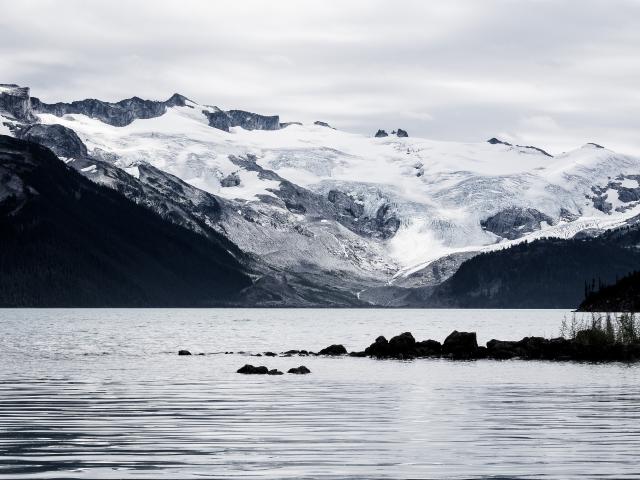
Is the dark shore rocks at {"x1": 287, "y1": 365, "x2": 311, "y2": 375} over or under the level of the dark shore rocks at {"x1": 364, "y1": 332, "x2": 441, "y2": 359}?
under

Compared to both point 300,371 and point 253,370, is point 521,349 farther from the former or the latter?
point 253,370

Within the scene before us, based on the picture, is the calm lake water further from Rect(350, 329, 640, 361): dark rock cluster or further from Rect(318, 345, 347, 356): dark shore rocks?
Rect(318, 345, 347, 356): dark shore rocks

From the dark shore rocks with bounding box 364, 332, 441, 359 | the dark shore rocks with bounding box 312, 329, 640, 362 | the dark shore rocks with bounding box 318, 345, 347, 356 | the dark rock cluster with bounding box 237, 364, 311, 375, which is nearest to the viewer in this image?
the dark rock cluster with bounding box 237, 364, 311, 375

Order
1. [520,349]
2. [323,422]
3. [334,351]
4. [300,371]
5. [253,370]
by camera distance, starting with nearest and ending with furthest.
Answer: [323,422], [253,370], [300,371], [520,349], [334,351]

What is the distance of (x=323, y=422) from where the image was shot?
53656 mm

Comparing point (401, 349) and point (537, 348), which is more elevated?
point (537, 348)

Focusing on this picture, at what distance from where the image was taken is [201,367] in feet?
345

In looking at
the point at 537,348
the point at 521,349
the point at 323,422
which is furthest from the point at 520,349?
the point at 323,422

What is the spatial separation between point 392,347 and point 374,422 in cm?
7113

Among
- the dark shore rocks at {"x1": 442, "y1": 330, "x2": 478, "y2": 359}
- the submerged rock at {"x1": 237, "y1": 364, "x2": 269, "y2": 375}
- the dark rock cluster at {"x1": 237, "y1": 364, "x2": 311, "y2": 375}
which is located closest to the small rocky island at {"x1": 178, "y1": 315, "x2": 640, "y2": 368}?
the dark shore rocks at {"x1": 442, "y1": 330, "x2": 478, "y2": 359}

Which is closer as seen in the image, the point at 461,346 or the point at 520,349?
the point at 461,346

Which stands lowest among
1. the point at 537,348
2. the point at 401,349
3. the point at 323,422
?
the point at 323,422

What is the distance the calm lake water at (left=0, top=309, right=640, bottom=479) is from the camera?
3828 cm

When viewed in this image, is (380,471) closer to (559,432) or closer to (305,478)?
(305,478)
